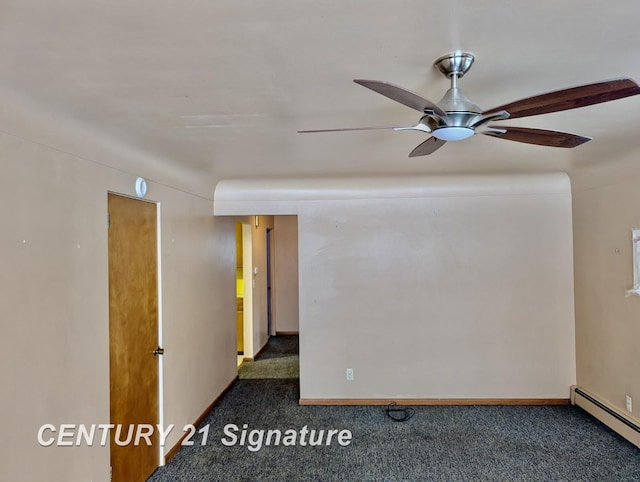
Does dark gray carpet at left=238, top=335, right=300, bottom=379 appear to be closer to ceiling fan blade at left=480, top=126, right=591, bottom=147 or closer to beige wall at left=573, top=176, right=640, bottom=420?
beige wall at left=573, top=176, right=640, bottom=420

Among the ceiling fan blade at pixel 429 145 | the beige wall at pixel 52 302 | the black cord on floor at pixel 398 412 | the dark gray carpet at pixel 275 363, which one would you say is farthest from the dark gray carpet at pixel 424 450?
the ceiling fan blade at pixel 429 145

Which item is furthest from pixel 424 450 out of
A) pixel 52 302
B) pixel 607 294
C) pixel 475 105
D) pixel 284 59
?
pixel 284 59

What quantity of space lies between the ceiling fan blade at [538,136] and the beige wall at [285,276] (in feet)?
19.0

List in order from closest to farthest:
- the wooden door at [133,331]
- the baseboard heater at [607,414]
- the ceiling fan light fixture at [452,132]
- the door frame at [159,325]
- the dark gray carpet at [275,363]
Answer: the ceiling fan light fixture at [452,132]
the wooden door at [133,331]
the door frame at [159,325]
the baseboard heater at [607,414]
the dark gray carpet at [275,363]

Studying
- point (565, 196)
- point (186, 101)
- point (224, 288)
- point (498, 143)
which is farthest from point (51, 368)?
point (565, 196)

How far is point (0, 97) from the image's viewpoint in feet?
5.18

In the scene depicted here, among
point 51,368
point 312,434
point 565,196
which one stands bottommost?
point 312,434

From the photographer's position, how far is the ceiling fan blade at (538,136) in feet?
5.78

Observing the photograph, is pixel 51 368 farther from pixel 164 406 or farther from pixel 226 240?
pixel 226 240

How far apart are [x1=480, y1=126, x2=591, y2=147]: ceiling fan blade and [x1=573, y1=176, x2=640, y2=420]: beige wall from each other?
1.79 metres

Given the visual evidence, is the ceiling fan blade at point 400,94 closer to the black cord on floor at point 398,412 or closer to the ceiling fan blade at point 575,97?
the ceiling fan blade at point 575,97

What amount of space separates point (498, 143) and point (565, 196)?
5.97 ft

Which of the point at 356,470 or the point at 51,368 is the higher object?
the point at 51,368

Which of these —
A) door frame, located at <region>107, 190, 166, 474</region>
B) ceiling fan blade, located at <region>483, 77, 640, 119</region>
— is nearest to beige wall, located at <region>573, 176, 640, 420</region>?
ceiling fan blade, located at <region>483, 77, 640, 119</region>
